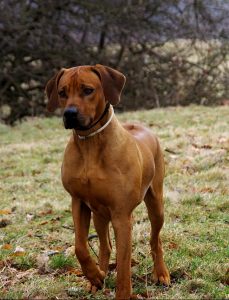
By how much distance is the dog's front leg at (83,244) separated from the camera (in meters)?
4.14

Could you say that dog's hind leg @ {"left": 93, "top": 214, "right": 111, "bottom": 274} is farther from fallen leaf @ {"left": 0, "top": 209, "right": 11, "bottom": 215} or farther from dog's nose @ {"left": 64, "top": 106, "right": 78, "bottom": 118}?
fallen leaf @ {"left": 0, "top": 209, "right": 11, "bottom": 215}

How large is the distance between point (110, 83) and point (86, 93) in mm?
203

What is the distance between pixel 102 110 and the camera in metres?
4.12

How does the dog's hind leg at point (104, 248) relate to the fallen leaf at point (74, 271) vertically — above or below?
above

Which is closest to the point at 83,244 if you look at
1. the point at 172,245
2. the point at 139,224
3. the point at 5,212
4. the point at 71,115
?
the point at 71,115

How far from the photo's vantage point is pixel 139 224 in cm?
622

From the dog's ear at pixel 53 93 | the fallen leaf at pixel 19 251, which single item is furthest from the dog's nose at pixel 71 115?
the fallen leaf at pixel 19 251

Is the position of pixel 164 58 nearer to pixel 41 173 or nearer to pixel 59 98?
pixel 41 173

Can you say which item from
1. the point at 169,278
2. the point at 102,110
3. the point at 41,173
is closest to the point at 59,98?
the point at 102,110

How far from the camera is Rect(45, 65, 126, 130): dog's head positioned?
3.88 m

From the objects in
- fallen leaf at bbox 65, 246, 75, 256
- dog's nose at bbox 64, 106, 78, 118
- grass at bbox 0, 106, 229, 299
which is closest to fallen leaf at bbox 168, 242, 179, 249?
grass at bbox 0, 106, 229, 299

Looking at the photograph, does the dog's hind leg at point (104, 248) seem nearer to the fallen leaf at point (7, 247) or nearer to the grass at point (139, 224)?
the grass at point (139, 224)

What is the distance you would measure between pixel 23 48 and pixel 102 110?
13374 millimetres

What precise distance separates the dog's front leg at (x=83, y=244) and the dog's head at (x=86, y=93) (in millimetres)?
634
